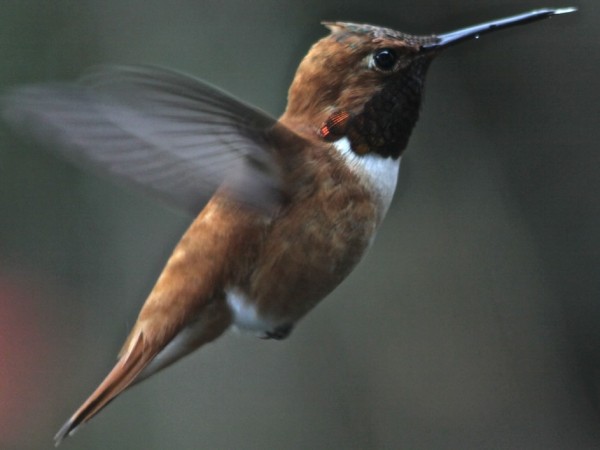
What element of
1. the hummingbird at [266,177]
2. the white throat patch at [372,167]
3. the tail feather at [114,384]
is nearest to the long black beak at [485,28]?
the hummingbird at [266,177]

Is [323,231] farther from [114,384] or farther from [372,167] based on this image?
[114,384]

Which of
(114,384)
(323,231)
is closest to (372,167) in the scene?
(323,231)

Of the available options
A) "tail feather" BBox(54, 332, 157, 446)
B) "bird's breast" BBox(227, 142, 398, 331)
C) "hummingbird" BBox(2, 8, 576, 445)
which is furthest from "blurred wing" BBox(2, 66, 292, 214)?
"tail feather" BBox(54, 332, 157, 446)

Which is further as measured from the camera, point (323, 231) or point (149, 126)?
point (323, 231)

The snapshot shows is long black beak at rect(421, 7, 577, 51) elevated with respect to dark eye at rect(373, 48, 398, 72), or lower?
elevated

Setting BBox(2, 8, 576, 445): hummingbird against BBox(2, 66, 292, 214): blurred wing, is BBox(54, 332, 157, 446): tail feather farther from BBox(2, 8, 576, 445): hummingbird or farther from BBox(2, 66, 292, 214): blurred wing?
BBox(2, 66, 292, 214): blurred wing

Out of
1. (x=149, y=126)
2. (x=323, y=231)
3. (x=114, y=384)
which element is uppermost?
(x=149, y=126)
